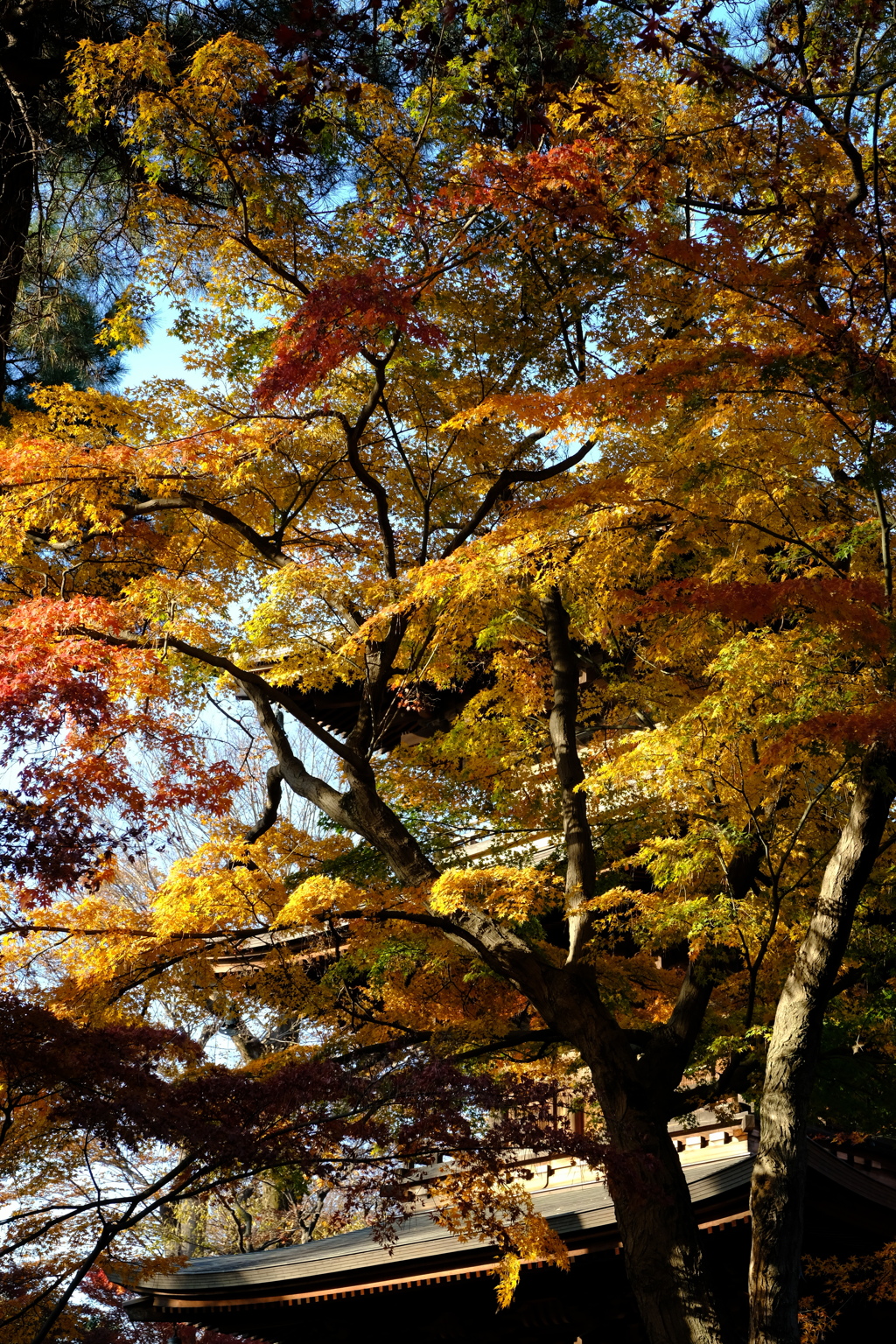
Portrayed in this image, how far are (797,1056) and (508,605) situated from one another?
4.58 meters

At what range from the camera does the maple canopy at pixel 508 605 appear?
683 cm

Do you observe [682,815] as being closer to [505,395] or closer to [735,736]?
[735,736]

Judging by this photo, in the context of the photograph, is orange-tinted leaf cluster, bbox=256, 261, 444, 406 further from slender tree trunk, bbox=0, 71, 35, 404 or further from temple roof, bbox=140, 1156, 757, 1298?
temple roof, bbox=140, 1156, 757, 1298

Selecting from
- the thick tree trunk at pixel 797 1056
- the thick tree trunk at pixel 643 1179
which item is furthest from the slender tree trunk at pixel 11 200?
the thick tree trunk at pixel 797 1056

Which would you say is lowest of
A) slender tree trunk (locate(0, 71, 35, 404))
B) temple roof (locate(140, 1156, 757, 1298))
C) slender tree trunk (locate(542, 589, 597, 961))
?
temple roof (locate(140, 1156, 757, 1298))

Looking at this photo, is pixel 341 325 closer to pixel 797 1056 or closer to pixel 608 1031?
pixel 608 1031

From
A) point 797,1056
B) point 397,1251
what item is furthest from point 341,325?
point 397,1251

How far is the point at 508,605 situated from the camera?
31.7 feet

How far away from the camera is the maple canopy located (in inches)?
269

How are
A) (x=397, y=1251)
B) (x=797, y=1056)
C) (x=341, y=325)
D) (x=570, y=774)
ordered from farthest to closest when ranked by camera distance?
(x=570, y=774) < (x=397, y=1251) < (x=341, y=325) < (x=797, y=1056)

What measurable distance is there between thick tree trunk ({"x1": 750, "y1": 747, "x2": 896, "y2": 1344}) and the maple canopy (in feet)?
0.09

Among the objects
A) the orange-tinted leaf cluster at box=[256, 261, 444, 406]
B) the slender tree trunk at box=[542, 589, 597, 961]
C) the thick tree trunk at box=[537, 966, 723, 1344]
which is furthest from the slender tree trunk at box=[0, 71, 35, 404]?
the thick tree trunk at box=[537, 966, 723, 1344]

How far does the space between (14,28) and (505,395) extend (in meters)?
6.55

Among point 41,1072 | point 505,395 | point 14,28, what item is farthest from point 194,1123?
point 14,28
